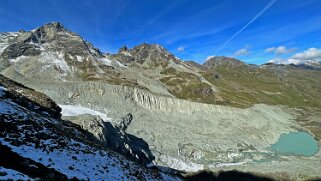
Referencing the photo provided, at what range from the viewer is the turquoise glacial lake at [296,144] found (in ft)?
355

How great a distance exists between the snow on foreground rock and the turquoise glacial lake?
90190 mm

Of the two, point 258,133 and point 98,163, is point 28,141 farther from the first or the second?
point 258,133

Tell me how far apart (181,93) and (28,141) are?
17214cm

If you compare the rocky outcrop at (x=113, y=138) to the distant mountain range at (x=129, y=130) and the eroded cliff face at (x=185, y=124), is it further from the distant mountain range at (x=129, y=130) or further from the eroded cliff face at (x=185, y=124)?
the eroded cliff face at (x=185, y=124)

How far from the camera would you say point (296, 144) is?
120 meters

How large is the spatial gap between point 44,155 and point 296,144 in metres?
118

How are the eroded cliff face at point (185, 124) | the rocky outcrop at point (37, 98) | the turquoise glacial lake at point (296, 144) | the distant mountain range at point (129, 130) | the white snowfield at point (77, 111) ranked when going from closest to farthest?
the distant mountain range at point (129, 130)
the rocky outcrop at point (37, 98)
the eroded cliff face at point (185, 124)
the white snowfield at point (77, 111)
the turquoise glacial lake at point (296, 144)

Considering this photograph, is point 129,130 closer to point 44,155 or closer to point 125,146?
point 125,146

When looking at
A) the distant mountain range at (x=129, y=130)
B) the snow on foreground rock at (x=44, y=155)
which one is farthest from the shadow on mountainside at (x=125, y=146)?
the snow on foreground rock at (x=44, y=155)

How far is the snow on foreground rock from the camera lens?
20672 millimetres

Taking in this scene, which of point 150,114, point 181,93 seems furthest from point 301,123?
point 150,114

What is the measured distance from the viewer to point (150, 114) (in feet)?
415

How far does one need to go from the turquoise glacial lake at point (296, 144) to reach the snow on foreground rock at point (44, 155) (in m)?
90.2

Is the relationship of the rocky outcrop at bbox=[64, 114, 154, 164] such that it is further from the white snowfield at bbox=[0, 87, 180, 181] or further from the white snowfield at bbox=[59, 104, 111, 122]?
the white snowfield at bbox=[0, 87, 180, 181]
